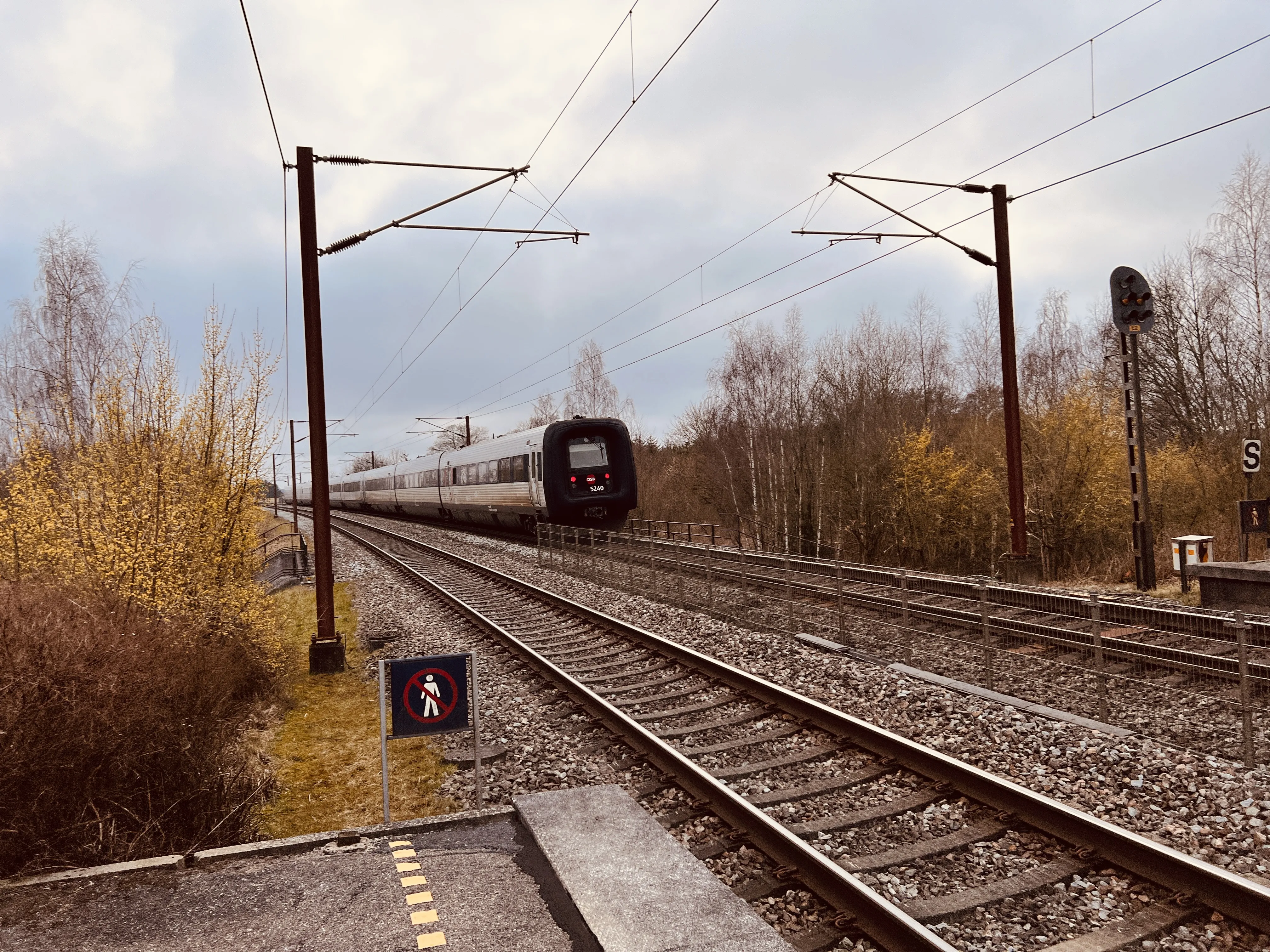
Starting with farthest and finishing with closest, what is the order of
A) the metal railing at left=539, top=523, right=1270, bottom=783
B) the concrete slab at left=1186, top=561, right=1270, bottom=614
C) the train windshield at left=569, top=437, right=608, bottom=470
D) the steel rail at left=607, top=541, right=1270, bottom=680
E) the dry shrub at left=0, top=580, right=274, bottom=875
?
the train windshield at left=569, top=437, right=608, bottom=470 → the concrete slab at left=1186, top=561, right=1270, bottom=614 → the steel rail at left=607, top=541, right=1270, bottom=680 → the metal railing at left=539, top=523, right=1270, bottom=783 → the dry shrub at left=0, top=580, right=274, bottom=875

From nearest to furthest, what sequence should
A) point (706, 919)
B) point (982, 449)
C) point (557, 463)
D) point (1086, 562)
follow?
1. point (706, 919)
2. point (1086, 562)
3. point (557, 463)
4. point (982, 449)

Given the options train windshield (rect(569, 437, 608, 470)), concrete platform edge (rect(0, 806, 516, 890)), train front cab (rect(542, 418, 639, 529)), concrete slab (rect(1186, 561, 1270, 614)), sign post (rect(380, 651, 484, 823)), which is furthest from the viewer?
train windshield (rect(569, 437, 608, 470))

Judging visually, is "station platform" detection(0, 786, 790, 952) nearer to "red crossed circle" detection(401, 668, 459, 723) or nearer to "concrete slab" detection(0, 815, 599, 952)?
"concrete slab" detection(0, 815, 599, 952)

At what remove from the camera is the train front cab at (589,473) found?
22578 mm

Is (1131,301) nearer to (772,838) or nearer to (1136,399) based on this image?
(1136,399)

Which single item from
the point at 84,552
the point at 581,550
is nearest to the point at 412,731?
the point at 84,552

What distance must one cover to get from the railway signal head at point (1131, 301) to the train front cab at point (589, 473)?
11.9m

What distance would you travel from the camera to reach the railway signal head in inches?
601

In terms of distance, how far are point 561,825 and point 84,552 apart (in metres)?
6.47

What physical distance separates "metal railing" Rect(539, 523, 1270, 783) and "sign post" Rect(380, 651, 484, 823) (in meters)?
3.73

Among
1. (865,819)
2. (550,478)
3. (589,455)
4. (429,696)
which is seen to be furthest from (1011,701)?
(589,455)

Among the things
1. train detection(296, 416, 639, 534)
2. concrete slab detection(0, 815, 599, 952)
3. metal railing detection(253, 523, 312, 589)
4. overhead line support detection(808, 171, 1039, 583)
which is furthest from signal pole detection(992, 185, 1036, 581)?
metal railing detection(253, 523, 312, 589)

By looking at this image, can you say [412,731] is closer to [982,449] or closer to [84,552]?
[84,552]

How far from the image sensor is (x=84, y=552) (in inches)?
341
